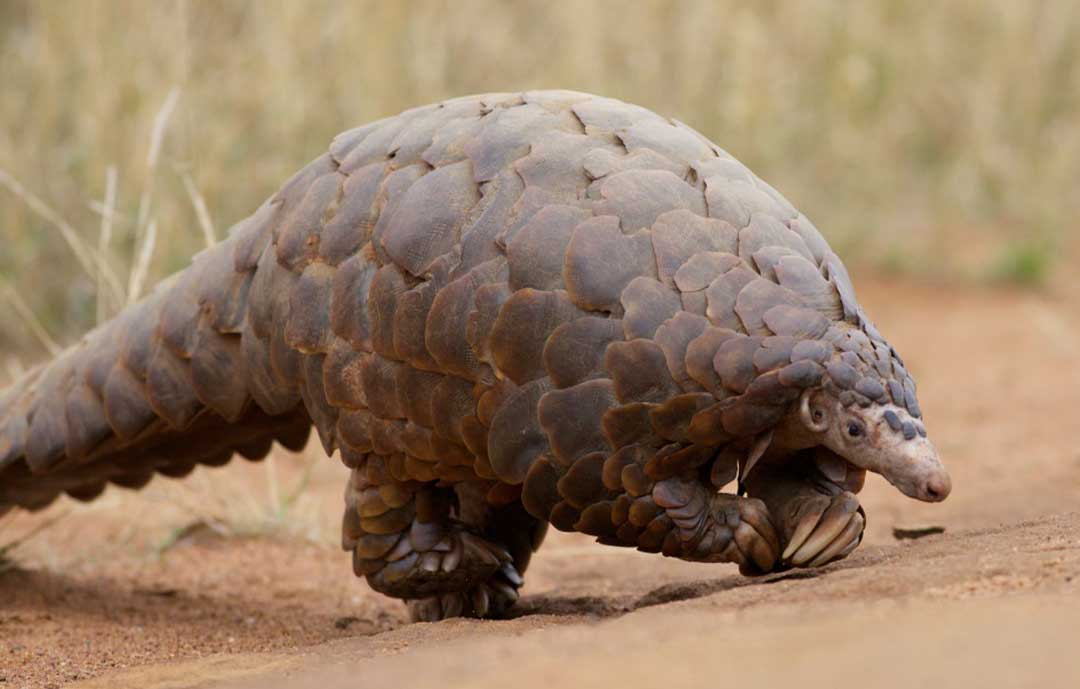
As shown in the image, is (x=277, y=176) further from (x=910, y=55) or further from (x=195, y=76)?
(x=910, y=55)

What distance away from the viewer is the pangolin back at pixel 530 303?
3.58m

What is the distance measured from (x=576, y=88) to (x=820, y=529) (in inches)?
263

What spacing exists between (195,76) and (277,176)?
0.85 meters

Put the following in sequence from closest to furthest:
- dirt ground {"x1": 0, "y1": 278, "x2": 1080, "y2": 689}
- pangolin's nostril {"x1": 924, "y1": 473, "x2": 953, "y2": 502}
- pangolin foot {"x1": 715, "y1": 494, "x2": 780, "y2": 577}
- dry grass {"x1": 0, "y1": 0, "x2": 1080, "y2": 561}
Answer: dirt ground {"x1": 0, "y1": 278, "x2": 1080, "y2": 689}, pangolin's nostril {"x1": 924, "y1": 473, "x2": 953, "y2": 502}, pangolin foot {"x1": 715, "y1": 494, "x2": 780, "y2": 577}, dry grass {"x1": 0, "y1": 0, "x2": 1080, "y2": 561}

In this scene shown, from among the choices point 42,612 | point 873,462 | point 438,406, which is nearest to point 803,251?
point 873,462

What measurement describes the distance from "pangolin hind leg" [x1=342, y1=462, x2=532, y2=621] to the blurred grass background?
290 centimetres

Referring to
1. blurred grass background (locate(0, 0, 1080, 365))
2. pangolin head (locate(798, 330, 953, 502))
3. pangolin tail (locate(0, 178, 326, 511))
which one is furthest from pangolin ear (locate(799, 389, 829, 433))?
blurred grass background (locate(0, 0, 1080, 365))

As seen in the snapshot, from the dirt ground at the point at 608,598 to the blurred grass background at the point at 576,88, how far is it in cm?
157

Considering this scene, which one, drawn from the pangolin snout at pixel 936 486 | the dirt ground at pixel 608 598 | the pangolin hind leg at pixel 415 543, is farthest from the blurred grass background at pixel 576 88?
the pangolin snout at pixel 936 486

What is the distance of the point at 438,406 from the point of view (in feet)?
12.6

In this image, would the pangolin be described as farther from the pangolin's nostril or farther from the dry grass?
the dry grass

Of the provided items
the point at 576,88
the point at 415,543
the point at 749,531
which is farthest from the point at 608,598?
the point at 576,88

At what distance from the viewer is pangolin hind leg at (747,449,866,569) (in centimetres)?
377

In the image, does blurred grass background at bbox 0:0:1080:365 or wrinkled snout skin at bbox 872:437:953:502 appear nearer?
wrinkled snout skin at bbox 872:437:953:502
